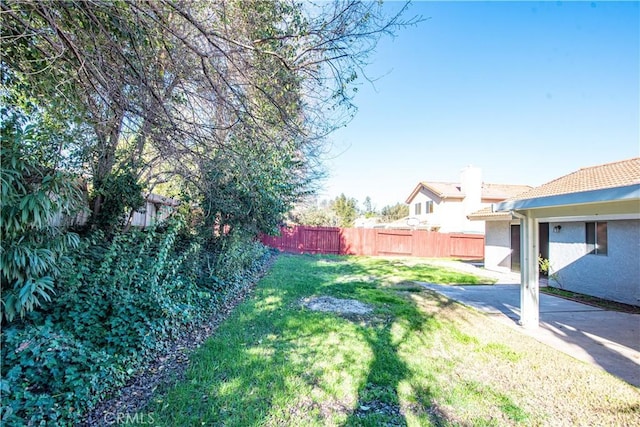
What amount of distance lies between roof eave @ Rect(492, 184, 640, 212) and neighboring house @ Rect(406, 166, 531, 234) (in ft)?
49.6

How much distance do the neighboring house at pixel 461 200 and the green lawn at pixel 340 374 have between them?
16.1 m

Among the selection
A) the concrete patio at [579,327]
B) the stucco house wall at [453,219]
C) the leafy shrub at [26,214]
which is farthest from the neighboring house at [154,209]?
the stucco house wall at [453,219]

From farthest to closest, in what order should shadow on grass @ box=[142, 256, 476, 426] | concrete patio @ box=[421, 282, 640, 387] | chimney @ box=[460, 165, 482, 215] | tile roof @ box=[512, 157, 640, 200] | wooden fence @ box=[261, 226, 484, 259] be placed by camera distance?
chimney @ box=[460, 165, 482, 215]
wooden fence @ box=[261, 226, 484, 259]
tile roof @ box=[512, 157, 640, 200]
concrete patio @ box=[421, 282, 640, 387]
shadow on grass @ box=[142, 256, 476, 426]

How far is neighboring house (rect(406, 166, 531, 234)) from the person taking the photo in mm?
18859

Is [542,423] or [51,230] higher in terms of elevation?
[51,230]

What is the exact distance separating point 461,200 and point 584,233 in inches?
487

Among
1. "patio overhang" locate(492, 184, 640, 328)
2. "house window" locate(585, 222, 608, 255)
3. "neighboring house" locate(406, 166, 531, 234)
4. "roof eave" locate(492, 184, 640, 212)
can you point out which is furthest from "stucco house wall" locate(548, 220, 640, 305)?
"neighboring house" locate(406, 166, 531, 234)

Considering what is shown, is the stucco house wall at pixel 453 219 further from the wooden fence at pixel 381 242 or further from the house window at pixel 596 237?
the house window at pixel 596 237

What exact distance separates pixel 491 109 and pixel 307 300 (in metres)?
8.86

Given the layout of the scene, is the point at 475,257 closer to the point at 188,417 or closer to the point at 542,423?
the point at 542,423

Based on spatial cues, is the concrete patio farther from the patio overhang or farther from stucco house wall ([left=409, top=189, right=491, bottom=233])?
stucco house wall ([left=409, top=189, right=491, bottom=233])

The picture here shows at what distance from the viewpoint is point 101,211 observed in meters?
4.20

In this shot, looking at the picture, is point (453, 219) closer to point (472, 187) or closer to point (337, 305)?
point (472, 187)

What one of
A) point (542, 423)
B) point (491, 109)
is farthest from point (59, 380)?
point (491, 109)
